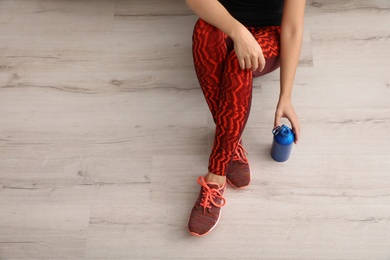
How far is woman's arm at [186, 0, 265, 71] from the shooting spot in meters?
1.33

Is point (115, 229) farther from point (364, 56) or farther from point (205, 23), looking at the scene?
point (364, 56)

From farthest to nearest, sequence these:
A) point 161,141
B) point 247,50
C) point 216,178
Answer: point 161,141 < point 216,178 < point 247,50

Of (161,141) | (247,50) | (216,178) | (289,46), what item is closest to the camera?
(247,50)

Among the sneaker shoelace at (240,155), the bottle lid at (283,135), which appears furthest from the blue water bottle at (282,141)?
the sneaker shoelace at (240,155)

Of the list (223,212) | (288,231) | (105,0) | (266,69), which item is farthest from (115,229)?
(105,0)

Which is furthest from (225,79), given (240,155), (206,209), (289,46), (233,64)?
(206,209)

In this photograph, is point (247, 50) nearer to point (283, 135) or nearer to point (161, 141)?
point (283, 135)

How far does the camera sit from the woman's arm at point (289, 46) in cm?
140

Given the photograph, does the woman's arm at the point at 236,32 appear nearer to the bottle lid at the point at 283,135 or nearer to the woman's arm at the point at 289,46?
the woman's arm at the point at 289,46

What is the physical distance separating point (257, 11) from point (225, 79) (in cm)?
29

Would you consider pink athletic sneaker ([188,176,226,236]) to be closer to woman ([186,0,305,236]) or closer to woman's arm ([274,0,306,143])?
woman ([186,0,305,236])

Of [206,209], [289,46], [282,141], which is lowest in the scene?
[206,209]

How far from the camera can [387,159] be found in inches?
63.7

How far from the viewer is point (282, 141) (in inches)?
58.5
